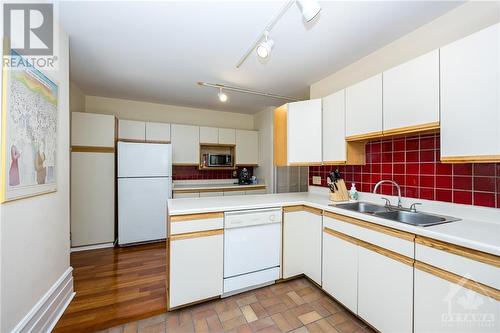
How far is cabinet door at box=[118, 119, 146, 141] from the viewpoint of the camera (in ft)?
11.2

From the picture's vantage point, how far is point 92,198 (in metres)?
3.05

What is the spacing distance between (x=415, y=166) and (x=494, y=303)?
1.13m

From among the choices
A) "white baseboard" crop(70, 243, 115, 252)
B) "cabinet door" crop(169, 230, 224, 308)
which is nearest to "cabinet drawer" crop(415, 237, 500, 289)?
"cabinet door" crop(169, 230, 224, 308)

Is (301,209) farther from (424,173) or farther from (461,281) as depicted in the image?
(461,281)

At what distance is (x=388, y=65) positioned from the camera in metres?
2.03

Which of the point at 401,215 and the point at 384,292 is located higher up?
the point at 401,215

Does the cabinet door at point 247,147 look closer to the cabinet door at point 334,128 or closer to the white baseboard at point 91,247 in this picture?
the cabinet door at point 334,128

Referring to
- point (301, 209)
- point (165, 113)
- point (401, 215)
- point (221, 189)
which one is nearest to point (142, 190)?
point (221, 189)

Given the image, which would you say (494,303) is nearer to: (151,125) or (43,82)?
(43,82)

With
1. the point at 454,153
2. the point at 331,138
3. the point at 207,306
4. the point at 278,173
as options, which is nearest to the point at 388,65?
the point at 331,138

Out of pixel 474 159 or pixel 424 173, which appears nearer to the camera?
pixel 474 159

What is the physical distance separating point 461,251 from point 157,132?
3.96 meters

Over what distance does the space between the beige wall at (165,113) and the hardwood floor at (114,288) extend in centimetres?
237

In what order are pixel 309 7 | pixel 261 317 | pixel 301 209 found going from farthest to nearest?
pixel 301 209 → pixel 261 317 → pixel 309 7
